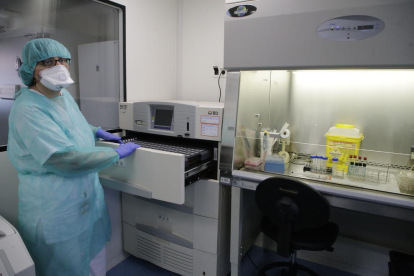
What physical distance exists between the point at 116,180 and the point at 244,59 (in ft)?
3.02

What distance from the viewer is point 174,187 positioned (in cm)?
121

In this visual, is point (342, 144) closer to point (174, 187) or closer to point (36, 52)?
point (174, 187)

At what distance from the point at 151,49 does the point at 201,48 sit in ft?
1.46

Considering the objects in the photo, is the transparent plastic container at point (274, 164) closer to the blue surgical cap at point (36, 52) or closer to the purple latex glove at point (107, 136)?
the purple latex glove at point (107, 136)

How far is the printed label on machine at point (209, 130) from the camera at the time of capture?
1506 mm

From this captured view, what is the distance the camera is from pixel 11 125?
1.17 m

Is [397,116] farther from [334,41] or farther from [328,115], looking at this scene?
[334,41]

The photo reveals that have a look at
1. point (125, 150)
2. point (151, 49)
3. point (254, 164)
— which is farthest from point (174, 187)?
point (151, 49)

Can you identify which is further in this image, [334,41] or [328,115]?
[328,115]

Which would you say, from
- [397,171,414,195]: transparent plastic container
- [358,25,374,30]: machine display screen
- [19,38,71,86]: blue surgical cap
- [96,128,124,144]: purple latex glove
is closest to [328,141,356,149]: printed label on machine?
[397,171,414,195]: transparent plastic container

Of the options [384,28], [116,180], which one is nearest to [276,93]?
[384,28]

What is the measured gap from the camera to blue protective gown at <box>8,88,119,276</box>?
1.12 meters

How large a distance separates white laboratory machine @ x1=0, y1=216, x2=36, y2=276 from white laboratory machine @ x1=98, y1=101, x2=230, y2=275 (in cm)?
47

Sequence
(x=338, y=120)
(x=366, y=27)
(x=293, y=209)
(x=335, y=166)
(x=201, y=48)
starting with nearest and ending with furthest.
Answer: (x=366, y=27) < (x=293, y=209) < (x=335, y=166) < (x=338, y=120) < (x=201, y=48)
